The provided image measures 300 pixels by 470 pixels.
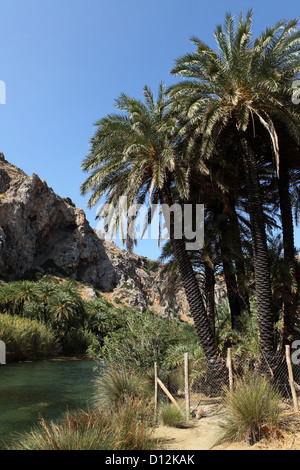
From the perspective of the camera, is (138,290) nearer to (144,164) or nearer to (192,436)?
(144,164)

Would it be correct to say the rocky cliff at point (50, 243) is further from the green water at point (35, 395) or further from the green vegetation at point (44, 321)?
the green water at point (35, 395)

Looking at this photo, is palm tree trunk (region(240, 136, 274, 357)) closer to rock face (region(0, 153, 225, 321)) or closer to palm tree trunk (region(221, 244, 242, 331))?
palm tree trunk (region(221, 244, 242, 331))

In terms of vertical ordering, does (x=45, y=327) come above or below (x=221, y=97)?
below

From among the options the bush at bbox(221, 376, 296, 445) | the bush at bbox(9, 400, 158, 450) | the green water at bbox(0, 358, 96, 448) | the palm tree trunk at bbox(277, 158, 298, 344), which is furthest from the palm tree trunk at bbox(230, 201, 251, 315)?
the bush at bbox(9, 400, 158, 450)

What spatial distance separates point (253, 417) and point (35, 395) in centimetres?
1483

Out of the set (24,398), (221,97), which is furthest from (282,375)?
(24,398)

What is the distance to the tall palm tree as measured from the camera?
47.8 ft

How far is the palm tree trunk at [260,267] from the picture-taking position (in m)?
13.0

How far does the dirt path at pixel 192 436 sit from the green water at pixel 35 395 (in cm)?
329

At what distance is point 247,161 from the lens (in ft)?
46.8

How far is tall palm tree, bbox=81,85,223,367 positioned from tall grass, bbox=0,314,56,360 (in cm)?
2467

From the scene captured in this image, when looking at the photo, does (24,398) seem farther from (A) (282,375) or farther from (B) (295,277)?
(B) (295,277)

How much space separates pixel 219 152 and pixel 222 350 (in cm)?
949
